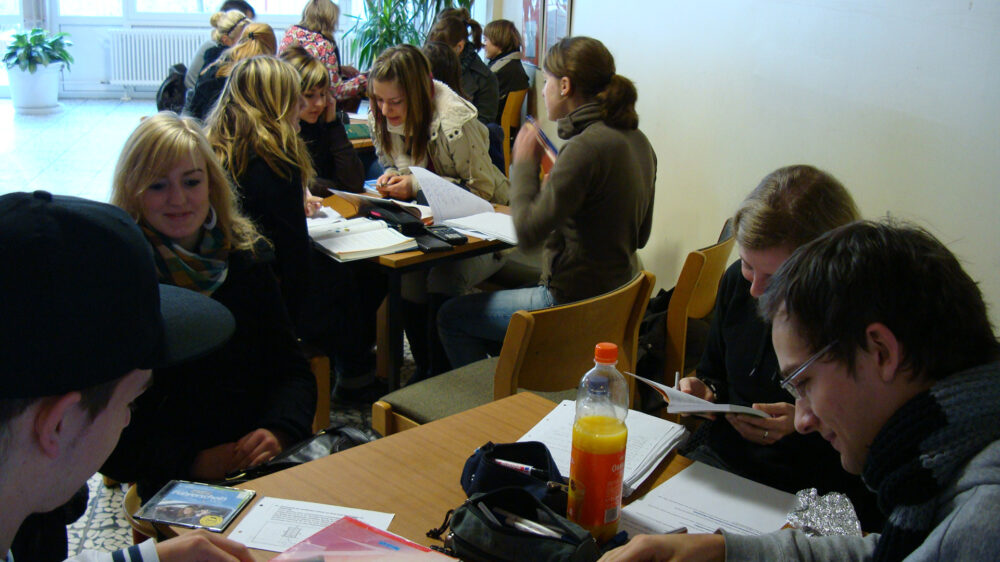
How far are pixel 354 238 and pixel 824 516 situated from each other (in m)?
2.01

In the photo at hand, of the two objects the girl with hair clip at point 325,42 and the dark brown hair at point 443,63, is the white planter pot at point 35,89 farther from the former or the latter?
the dark brown hair at point 443,63

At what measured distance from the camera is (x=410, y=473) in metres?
1.45

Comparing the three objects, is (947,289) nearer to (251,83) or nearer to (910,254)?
(910,254)

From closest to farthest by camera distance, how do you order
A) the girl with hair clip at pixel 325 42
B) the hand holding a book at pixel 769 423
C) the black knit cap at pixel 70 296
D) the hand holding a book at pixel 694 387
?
the black knit cap at pixel 70 296 → the hand holding a book at pixel 769 423 → the hand holding a book at pixel 694 387 → the girl with hair clip at pixel 325 42

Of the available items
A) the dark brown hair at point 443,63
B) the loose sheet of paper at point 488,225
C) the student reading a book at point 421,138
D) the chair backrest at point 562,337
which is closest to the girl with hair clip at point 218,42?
the dark brown hair at point 443,63

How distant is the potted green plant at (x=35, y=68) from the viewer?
8906 millimetres

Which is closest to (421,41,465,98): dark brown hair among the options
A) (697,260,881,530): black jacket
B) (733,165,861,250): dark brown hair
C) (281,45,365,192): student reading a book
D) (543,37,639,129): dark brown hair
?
(281,45,365,192): student reading a book

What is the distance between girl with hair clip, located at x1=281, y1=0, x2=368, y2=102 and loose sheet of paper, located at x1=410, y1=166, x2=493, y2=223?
2.11 m

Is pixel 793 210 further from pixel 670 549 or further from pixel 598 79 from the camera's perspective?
pixel 598 79

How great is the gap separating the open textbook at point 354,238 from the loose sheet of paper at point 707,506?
5.32 feet

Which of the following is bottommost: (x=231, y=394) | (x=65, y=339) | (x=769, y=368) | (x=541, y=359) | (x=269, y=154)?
(x=231, y=394)

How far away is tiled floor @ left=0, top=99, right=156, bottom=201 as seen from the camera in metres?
6.37

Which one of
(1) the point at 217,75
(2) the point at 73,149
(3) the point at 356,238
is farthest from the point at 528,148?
(2) the point at 73,149

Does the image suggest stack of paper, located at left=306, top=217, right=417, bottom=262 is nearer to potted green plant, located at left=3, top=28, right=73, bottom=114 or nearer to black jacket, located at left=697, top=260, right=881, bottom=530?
black jacket, located at left=697, top=260, right=881, bottom=530
